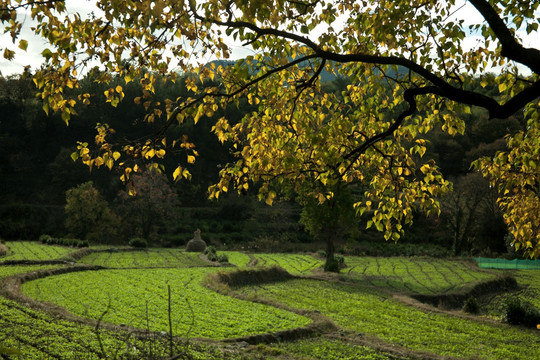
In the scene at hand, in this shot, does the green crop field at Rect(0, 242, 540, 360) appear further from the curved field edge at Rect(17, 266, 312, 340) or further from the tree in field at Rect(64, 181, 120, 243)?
the tree in field at Rect(64, 181, 120, 243)

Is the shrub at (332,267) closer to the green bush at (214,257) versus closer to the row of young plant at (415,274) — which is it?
the row of young plant at (415,274)

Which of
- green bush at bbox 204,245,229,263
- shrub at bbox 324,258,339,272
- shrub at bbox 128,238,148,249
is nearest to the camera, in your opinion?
shrub at bbox 324,258,339,272

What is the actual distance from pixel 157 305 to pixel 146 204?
35227 mm

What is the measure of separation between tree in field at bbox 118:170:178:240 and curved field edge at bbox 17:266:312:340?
84.7ft

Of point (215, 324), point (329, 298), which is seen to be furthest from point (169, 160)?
point (215, 324)

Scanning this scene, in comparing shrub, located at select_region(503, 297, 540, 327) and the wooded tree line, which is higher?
the wooded tree line

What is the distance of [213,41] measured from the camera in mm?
8742

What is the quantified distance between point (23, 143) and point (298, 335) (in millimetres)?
69429

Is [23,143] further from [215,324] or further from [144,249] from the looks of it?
[215,324]

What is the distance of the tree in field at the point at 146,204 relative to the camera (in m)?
50.4

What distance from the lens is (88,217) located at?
1881 inches

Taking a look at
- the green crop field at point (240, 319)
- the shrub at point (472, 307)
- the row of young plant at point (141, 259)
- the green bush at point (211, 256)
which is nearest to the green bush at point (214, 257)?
the green bush at point (211, 256)

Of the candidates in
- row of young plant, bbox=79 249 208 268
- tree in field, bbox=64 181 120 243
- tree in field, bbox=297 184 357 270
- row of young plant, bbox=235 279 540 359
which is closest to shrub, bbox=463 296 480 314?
row of young plant, bbox=235 279 540 359

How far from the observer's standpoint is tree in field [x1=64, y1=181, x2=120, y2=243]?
47.8 metres
